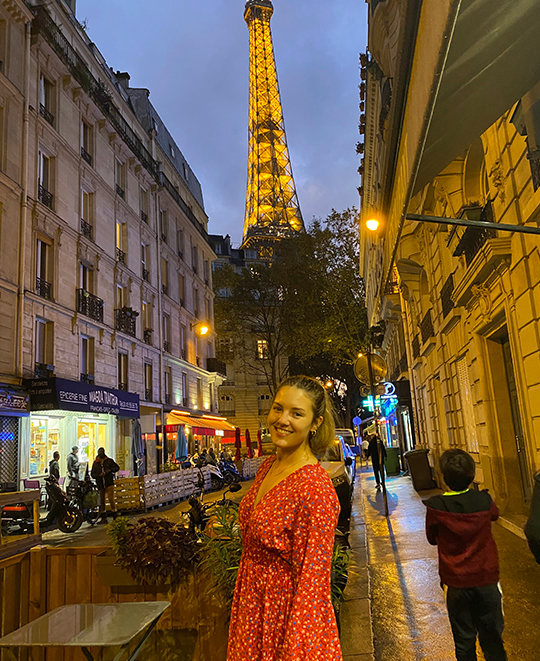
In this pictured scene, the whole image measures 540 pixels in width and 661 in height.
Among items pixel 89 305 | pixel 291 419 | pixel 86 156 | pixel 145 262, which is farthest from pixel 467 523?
pixel 145 262

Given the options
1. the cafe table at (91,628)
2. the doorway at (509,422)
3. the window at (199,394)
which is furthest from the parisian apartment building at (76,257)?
the cafe table at (91,628)

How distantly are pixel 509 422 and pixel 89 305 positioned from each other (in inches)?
656

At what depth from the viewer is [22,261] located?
17078 mm

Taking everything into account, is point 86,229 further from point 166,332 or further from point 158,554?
point 158,554

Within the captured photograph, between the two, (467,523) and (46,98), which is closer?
(467,523)

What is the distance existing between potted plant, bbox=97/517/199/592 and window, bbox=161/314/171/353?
25.9 m

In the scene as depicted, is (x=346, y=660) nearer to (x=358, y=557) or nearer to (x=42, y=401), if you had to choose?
(x=358, y=557)

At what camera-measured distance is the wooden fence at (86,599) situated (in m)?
4.11

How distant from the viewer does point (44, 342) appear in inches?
727

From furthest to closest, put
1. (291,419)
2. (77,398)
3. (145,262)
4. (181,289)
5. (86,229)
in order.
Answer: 1. (181,289)
2. (145,262)
3. (86,229)
4. (77,398)
5. (291,419)

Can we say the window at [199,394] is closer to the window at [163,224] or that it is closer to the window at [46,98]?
the window at [163,224]

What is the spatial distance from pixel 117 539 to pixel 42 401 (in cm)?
1372

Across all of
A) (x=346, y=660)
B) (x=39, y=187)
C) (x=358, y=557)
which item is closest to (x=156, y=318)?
(x=39, y=187)

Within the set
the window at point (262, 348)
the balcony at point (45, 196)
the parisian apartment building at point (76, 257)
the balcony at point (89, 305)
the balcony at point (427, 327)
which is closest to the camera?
the balcony at point (427, 327)
